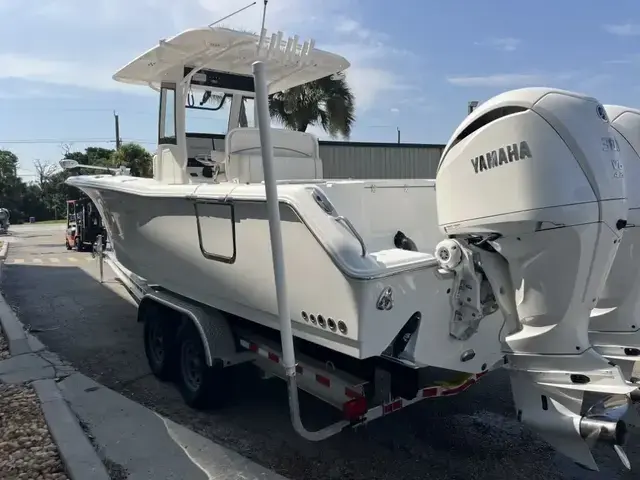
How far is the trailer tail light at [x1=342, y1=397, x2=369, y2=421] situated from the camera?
3.56 m

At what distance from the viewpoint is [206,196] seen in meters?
4.26

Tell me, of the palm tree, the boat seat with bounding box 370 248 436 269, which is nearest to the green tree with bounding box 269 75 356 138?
the palm tree

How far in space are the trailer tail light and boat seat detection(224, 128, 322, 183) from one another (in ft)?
6.70

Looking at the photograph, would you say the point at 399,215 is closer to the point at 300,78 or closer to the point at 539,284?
the point at 539,284

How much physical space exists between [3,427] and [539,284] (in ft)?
13.0

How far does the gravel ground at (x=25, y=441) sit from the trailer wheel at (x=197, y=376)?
44.1 inches

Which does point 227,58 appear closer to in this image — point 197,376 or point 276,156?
point 276,156

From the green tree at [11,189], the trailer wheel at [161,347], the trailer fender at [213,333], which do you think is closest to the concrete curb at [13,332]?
the trailer wheel at [161,347]

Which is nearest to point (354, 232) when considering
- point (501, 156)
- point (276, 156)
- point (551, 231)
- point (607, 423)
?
point (501, 156)

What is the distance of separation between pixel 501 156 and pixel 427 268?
2.49ft

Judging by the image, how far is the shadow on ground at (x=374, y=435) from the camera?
385cm

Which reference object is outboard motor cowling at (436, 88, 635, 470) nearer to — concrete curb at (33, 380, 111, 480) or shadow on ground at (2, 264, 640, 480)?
shadow on ground at (2, 264, 640, 480)

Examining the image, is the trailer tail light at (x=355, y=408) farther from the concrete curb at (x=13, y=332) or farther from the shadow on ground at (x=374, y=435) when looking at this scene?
the concrete curb at (x=13, y=332)

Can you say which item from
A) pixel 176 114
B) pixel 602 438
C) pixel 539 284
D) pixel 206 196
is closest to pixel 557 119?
pixel 539 284
